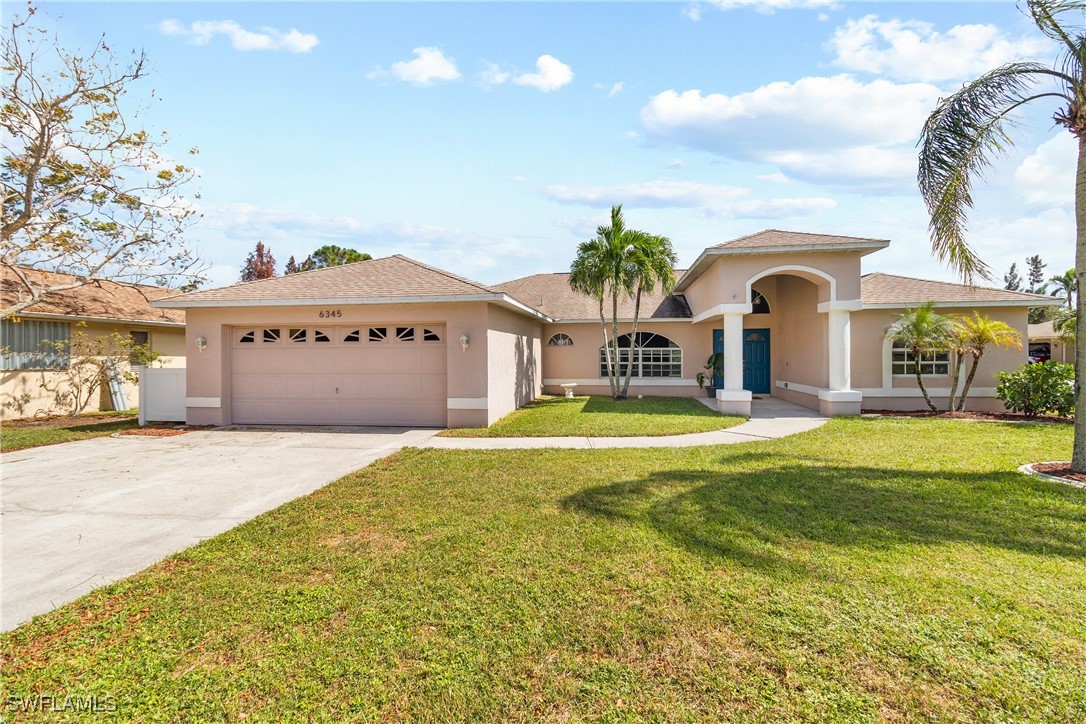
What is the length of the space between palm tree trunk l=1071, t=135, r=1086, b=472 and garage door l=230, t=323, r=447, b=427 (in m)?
11.3

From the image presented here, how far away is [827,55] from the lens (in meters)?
9.16

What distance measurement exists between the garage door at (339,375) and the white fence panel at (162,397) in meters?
1.49

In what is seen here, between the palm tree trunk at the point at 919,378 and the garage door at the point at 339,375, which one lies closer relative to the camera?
the garage door at the point at 339,375

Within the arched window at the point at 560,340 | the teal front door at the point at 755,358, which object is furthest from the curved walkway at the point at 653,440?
the arched window at the point at 560,340

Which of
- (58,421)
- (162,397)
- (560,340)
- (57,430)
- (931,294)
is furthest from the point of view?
(560,340)

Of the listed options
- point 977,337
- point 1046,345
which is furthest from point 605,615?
point 1046,345

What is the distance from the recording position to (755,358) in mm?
17844

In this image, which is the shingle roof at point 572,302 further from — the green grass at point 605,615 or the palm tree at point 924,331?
the green grass at point 605,615

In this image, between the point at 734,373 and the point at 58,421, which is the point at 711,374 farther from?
the point at 58,421

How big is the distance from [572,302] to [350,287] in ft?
31.2

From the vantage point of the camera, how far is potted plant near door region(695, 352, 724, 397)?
1720cm

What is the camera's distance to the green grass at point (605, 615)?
8.63 feet

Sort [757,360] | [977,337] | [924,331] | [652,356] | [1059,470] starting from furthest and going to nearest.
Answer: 1. [652,356]
2. [757,360]
3. [924,331]
4. [977,337]
5. [1059,470]

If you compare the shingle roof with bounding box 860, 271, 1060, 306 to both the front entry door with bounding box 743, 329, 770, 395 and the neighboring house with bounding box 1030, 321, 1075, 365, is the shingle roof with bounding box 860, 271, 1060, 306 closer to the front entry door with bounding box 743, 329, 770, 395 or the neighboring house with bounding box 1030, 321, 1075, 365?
the front entry door with bounding box 743, 329, 770, 395
